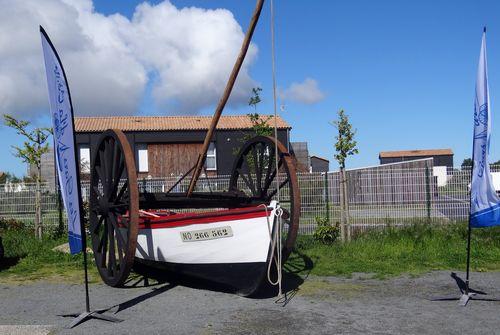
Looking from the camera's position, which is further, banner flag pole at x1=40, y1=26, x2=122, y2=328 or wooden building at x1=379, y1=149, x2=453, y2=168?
wooden building at x1=379, y1=149, x2=453, y2=168

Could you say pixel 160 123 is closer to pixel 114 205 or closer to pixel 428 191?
pixel 428 191

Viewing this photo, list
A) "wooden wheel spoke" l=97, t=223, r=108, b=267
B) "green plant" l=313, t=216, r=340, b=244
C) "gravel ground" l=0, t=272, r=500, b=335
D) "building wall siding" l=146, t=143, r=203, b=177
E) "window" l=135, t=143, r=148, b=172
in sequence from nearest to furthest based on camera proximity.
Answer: "gravel ground" l=0, t=272, r=500, b=335
"wooden wheel spoke" l=97, t=223, r=108, b=267
"green plant" l=313, t=216, r=340, b=244
"building wall siding" l=146, t=143, r=203, b=177
"window" l=135, t=143, r=148, b=172

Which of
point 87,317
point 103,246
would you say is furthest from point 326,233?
point 87,317

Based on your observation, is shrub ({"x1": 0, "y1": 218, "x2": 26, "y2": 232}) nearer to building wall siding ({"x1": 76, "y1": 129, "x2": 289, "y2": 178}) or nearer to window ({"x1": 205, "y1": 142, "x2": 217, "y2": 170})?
building wall siding ({"x1": 76, "y1": 129, "x2": 289, "y2": 178})

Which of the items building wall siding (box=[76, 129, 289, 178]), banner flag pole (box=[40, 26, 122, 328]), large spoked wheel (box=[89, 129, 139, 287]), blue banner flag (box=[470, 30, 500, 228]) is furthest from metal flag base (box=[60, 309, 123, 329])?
building wall siding (box=[76, 129, 289, 178])

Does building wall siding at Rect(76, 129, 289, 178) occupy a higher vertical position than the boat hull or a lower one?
higher

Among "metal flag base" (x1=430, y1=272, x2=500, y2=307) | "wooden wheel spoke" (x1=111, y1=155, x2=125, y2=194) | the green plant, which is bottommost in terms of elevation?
"metal flag base" (x1=430, y1=272, x2=500, y2=307)

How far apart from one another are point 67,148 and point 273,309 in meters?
3.32

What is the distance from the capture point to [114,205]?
8695 mm

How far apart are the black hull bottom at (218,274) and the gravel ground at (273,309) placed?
147 mm

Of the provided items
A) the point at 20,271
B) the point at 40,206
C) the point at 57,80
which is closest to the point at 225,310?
the point at 57,80

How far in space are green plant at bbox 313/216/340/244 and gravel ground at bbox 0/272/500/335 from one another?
316 centimetres

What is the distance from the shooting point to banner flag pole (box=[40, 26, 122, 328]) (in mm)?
6633

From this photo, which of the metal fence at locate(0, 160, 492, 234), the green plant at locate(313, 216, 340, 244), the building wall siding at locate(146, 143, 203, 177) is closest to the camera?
the green plant at locate(313, 216, 340, 244)
